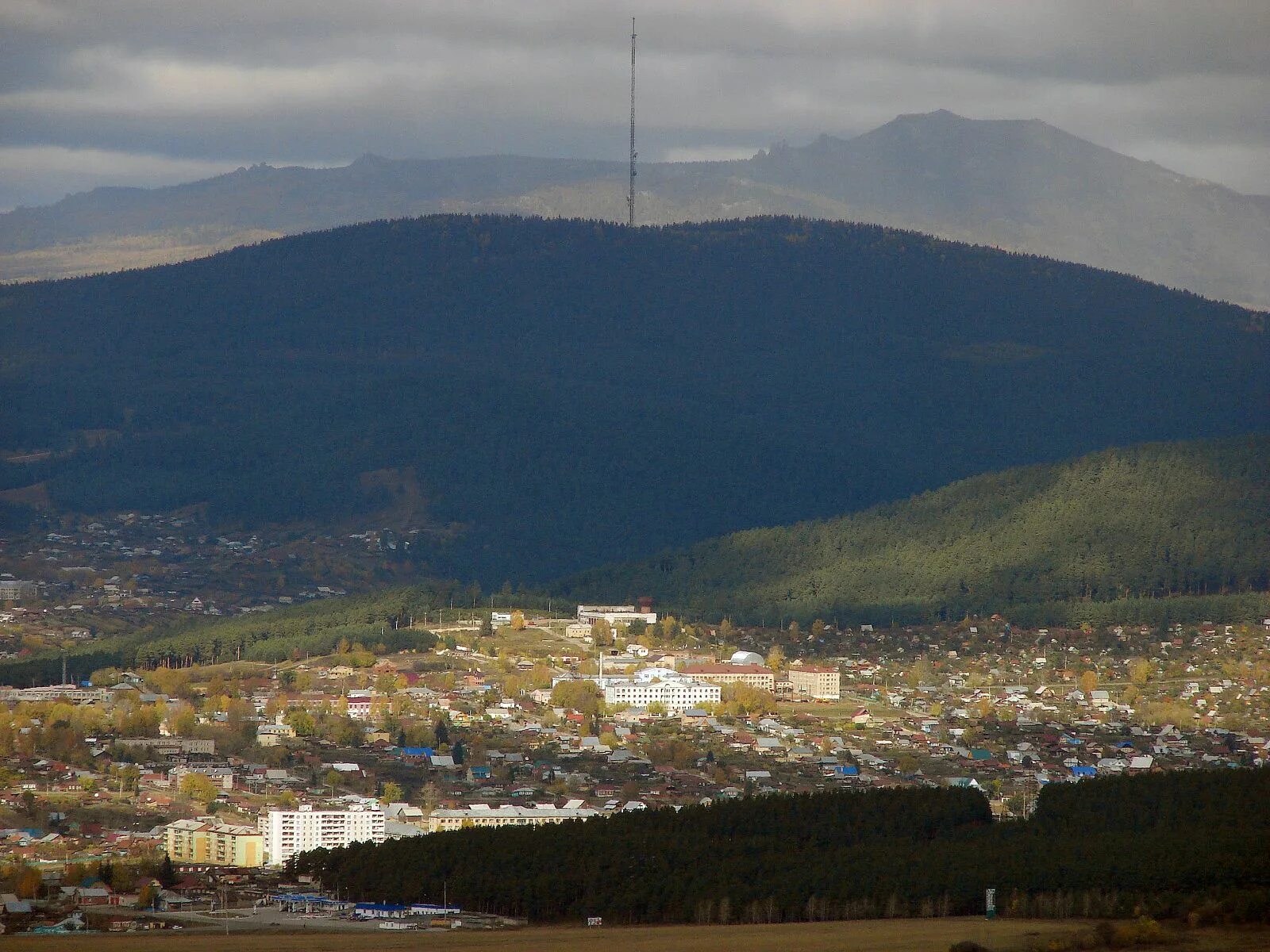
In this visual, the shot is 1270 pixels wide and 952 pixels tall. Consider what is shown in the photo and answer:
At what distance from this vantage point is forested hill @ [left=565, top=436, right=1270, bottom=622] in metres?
160

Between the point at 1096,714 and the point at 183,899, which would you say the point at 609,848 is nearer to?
the point at 183,899

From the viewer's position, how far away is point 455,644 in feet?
460

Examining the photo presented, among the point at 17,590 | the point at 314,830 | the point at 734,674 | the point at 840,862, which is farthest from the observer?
the point at 17,590

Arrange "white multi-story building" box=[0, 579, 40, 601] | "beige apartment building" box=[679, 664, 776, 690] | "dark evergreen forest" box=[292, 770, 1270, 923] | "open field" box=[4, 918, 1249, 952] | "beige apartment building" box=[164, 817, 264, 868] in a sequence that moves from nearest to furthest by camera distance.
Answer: "open field" box=[4, 918, 1249, 952] → "dark evergreen forest" box=[292, 770, 1270, 923] → "beige apartment building" box=[164, 817, 264, 868] → "beige apartment building" box=[679, 664, 776, 690] → "white multi-story building" box=[0, 579, 40, 601]

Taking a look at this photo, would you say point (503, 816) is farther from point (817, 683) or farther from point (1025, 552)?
point (1025, 552)

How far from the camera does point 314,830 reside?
91062 millimetres

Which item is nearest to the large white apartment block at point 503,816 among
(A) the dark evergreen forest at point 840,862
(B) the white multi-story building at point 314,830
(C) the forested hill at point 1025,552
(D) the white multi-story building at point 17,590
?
(B) the white multi-story building at point 314,830

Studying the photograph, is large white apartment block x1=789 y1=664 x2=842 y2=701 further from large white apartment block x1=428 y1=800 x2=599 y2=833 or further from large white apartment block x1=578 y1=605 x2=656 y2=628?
large white apartment block x1=428 y1=800 x2=599 y2=833

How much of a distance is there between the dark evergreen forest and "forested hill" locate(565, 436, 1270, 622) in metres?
65.2

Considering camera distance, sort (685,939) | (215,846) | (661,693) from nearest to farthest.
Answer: (685,939) → (215,846) → (661,693)

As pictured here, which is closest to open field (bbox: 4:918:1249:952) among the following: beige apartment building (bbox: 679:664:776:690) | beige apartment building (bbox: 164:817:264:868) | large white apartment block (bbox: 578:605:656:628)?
beige apartment building (bbox: 164:817:264:868)

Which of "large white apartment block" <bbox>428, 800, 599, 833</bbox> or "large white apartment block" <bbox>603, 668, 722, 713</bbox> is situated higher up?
"large white apartment block" <bbox>428, 800, 599, 833</bbox>

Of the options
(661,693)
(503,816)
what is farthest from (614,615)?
(503,816)

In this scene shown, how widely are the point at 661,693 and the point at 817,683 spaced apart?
816 centimetres
